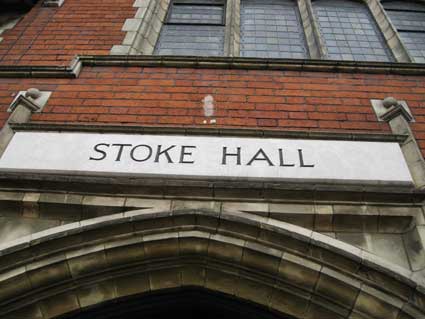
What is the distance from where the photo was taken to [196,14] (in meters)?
A: 6.71

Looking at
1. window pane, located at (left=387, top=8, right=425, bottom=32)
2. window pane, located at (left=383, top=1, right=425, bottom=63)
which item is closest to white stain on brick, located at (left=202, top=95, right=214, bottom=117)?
window pane, located at (left=383, top=1, right=425, bottom=63)

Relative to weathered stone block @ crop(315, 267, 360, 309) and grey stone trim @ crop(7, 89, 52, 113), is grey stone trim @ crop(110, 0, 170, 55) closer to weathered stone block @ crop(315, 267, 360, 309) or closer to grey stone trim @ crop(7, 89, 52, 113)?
grey stone trim @ crop(7, 89, 52, 113)

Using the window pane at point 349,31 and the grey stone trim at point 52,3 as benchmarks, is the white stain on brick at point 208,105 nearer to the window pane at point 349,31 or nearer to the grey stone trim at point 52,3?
the window pane at point 349,31

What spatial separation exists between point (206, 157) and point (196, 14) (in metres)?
3.99

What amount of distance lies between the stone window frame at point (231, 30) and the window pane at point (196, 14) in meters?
0.14

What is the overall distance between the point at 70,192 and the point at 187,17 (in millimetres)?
4179

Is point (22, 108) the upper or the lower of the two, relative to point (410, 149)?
upper

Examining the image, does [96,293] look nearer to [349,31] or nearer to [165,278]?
[165,278]

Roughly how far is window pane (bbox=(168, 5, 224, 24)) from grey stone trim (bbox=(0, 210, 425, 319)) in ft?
13.8

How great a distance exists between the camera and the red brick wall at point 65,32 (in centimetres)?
520

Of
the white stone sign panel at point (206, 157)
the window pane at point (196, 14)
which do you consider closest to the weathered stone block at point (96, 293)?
the white stone sign panel at point (206, 157)

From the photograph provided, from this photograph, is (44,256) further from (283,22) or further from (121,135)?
(283,22)

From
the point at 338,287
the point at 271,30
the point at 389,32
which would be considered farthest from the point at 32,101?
the point at 389,32

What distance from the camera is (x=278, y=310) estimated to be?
300 centimetres
